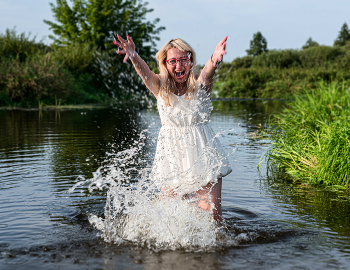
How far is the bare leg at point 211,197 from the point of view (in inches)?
176

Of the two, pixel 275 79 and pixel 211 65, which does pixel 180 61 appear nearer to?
pixel 211 65

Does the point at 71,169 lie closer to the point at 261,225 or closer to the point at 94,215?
the point at 94,215

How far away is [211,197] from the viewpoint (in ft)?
Answer: 14.7

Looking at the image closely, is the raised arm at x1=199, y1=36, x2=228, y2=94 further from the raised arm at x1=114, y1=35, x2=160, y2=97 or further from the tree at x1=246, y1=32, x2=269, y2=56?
the tree at x1=246, y1=32, x2=269, y2=56

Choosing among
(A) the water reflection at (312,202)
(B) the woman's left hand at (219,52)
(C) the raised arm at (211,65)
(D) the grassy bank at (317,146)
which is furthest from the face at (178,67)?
(D) the grassy bank at (317,146)

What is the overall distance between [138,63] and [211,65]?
0.78 m

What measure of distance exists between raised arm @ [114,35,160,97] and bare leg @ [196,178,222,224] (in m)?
1.19

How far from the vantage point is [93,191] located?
6695mm

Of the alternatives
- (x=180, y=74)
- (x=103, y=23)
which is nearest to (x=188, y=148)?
(x=180, y=74)

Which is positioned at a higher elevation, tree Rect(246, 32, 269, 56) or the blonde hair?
tree Rect(246, 32, 269, 56)

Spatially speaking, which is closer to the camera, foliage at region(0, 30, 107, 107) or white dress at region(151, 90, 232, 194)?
white dress at region(151, 90, 232, 194)

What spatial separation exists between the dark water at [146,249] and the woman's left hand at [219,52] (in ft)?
6.35

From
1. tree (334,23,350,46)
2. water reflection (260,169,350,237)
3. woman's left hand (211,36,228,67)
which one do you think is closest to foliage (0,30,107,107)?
water reflection (260,169,350,237)

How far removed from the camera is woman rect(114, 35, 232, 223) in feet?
14.6
